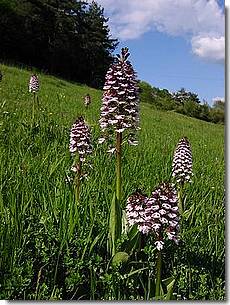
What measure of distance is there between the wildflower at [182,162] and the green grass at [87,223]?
0.09 m

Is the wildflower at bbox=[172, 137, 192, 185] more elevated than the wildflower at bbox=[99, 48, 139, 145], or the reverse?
the wildflower at bbox=[99, 48, 139, 145]

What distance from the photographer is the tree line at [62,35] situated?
147 centimetres

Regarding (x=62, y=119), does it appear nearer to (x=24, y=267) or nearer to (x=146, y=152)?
(x=146, y=152)

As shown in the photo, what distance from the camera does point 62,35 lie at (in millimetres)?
1496

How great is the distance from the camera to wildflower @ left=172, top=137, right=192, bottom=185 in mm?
1388

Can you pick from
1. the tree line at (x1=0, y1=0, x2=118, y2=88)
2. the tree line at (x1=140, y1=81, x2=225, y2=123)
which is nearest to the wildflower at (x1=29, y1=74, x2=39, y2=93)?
the tree line at (x1=0, y1=0, x2=118, y2=88)

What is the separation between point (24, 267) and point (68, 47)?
2.23 feet

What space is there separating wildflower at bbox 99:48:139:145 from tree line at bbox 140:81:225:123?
32cm

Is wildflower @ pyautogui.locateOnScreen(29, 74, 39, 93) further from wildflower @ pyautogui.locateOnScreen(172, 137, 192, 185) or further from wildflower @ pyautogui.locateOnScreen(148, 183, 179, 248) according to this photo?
wildflower @ pyautogui.locateOnScreen(148, 183, 179, 248)

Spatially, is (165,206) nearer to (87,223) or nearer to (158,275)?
(158,275)

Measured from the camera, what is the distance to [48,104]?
8.00 feet

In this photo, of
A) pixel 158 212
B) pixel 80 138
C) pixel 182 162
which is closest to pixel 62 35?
pixel 80 138

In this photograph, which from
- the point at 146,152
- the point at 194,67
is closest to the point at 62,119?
the point at 146,152

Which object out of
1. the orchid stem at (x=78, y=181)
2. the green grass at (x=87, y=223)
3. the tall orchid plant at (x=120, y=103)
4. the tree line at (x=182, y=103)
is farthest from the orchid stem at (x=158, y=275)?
the tree line at (x=182, y=103)
